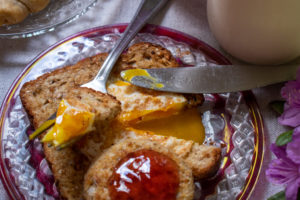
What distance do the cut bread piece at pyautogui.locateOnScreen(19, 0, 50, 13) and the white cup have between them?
94cm

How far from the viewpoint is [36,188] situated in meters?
1.75

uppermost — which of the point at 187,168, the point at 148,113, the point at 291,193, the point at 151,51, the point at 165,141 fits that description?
the point at 151,51

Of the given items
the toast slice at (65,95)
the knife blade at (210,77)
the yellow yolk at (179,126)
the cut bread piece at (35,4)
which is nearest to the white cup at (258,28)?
the knife blade at (210,77)

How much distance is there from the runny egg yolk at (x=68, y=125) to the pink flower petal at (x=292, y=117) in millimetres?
886

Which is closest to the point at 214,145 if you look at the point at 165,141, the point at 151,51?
the point at 165,141

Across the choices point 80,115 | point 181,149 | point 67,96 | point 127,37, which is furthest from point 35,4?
point 181,149

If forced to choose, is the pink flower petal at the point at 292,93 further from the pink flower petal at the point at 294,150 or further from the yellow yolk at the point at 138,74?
the yellow yolk at the point at 138,74

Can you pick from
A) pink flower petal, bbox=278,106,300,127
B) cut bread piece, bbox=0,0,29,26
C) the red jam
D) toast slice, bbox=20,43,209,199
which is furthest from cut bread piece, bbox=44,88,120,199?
pink flower petal, bbox=278,106,300,127

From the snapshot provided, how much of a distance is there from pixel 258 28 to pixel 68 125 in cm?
95

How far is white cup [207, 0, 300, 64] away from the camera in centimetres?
165

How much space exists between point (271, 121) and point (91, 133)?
919 millimetres

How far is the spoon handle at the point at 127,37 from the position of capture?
6.19 feet

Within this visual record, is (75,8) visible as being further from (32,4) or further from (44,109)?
(44,109)

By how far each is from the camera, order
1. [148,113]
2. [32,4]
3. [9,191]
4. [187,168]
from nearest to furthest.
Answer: [187,168] < [9,191] < [148,113] < [32,4]
